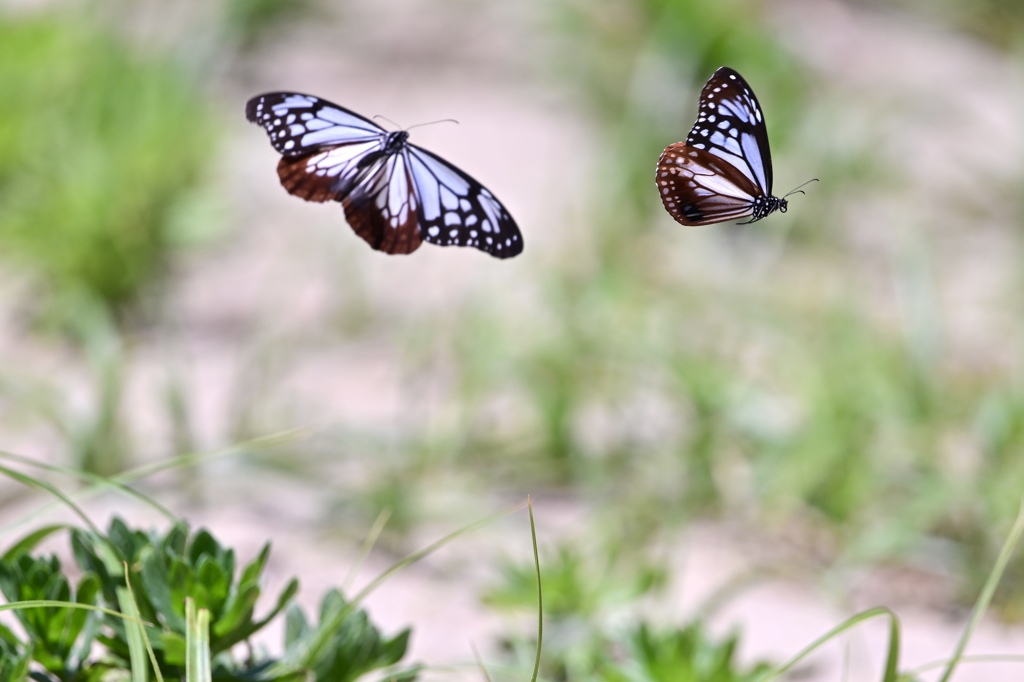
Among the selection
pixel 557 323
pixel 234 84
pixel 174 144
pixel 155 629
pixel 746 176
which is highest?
pixel 234 84

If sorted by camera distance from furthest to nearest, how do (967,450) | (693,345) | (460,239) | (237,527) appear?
(693,345), (967,450), (237,527), (460,239)

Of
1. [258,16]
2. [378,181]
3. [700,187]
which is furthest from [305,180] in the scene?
[258,16]

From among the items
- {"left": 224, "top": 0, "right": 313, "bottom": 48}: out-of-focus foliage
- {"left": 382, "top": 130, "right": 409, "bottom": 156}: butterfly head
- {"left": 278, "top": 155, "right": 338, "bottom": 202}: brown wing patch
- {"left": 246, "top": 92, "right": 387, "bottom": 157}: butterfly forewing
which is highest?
{"left": 224, "top": 0, "right": 313, "bottom": 48}: out-of-focus foliage

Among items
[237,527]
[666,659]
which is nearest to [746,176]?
[666,659]

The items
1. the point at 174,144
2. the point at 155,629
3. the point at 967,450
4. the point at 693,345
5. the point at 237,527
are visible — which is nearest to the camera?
the point at 155,629

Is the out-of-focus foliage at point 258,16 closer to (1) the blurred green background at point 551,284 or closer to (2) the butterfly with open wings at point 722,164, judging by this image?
(1) the blurred green background at point 551,284

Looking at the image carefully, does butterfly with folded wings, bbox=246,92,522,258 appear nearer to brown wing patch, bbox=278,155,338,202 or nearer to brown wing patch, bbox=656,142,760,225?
brown wing patch, bbox=278,155,338,202

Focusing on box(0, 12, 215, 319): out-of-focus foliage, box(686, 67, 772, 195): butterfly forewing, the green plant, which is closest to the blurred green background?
box(0, 12, 215, 319): out-of-focus foliage

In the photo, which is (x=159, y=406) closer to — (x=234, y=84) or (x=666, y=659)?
(x=666, y=659)

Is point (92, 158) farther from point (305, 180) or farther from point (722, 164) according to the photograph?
point (722, 164)
